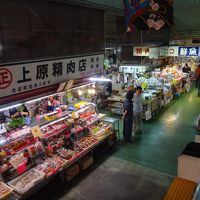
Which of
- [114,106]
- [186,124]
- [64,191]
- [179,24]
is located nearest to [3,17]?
[64,191]

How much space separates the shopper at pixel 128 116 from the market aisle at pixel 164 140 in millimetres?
407

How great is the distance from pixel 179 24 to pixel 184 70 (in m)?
3.65

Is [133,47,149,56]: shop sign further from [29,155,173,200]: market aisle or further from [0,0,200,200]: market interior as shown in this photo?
[29,155,173,200]: market aisle

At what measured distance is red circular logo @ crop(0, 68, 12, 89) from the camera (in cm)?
468

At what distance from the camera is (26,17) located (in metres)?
5.23

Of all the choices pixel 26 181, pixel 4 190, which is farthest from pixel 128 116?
pixel 4 190

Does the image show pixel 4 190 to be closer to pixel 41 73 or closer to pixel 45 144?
pixel 45 144

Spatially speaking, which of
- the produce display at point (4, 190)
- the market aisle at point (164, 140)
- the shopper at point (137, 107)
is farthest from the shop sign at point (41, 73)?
the market aisle at point (164, 140)

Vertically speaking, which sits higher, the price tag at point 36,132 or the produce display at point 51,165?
the price tag at point 36,132

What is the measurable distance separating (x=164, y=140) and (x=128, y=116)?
Answer: 1894 mm

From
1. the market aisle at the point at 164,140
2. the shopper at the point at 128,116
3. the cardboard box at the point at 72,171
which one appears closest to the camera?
the cardboard box at the point at 72,171

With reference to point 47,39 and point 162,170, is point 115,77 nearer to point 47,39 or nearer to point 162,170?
point 162,170

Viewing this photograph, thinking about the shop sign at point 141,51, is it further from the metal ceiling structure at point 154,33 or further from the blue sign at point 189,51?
the blue sign at point 189,51

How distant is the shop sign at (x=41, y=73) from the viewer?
483cm
